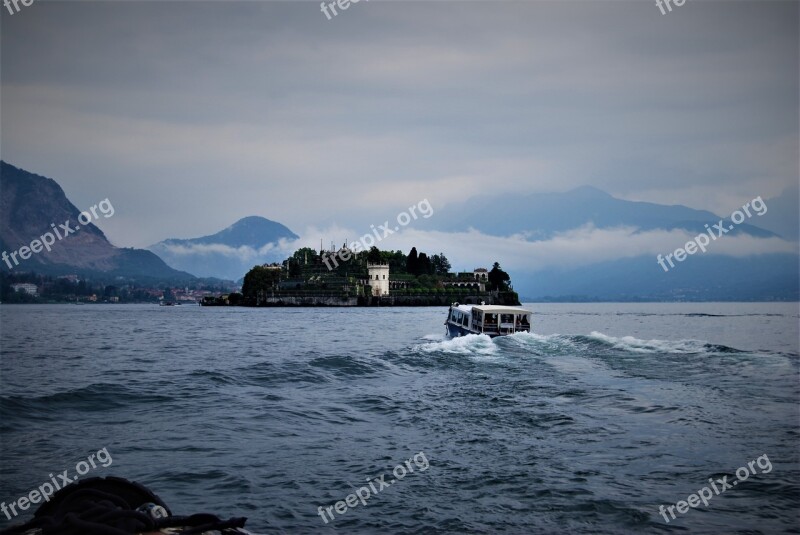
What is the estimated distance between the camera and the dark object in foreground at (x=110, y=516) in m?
4.58

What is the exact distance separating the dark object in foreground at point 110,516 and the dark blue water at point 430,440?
15.6 feet

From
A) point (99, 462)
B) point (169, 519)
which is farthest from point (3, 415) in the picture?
point (169, 519)

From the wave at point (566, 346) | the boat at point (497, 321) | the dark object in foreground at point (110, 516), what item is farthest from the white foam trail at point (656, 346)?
the dark object in foreground at point (110, 516)

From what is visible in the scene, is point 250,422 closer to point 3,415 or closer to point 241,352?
point 3,415

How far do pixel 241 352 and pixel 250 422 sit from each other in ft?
76.2

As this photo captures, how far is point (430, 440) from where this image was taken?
15695 millimetres

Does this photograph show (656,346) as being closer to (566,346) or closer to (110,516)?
(566,346)

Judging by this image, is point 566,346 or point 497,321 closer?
point 566,346

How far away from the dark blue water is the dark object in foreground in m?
4.76

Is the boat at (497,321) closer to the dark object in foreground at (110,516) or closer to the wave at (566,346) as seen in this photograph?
the wave at (566,346)

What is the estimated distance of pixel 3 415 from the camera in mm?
18125

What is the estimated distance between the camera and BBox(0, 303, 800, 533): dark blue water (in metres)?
10.6

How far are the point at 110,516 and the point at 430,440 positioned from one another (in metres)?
11.6

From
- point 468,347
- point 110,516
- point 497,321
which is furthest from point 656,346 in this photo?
point 110,516
